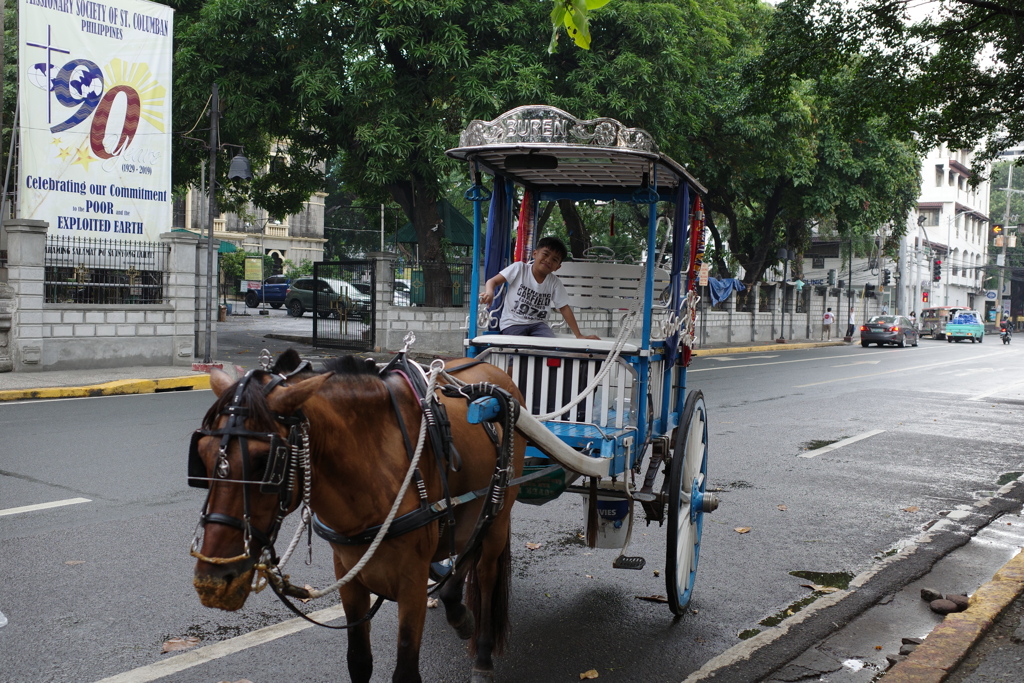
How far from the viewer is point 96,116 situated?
591 inches

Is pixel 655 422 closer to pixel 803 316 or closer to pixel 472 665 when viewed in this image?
pixel 472 665

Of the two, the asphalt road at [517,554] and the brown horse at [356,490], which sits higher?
the brown horse at [356,490]

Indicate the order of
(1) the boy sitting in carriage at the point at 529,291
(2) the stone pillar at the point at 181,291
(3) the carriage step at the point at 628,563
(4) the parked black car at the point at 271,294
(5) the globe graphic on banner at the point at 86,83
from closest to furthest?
(3) the carriage step at the point at 628,563, (1) the boy sitting in carriage at the point at 529,291, (5) the globe graphic on banner at the point at 86,83, (2) the stone pillar at the point at 181,291, (4) the parked black car at the point at 271,294

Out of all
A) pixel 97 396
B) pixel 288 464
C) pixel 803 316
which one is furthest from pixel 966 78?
pixel 803 316

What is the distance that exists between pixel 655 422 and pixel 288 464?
130 inches

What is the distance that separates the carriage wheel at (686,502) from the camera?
4.50 metres

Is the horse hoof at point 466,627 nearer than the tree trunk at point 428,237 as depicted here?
Yes

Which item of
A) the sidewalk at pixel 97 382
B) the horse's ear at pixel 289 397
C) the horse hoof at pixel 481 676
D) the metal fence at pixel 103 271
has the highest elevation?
the metal fence at pixel 103 271

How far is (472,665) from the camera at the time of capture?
12.5 ft

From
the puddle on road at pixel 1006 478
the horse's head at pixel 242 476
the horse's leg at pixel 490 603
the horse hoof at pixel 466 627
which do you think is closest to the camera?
the horse's head at pixel 242 476

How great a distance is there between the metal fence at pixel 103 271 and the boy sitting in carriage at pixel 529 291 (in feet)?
39.0

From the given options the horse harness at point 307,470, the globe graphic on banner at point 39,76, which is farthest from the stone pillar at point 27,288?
the horse harness at point 307,470

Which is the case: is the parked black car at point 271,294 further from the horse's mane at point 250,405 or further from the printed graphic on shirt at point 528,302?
the horse's mane at point 250,405

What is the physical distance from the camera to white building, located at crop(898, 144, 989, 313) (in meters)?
63.0
